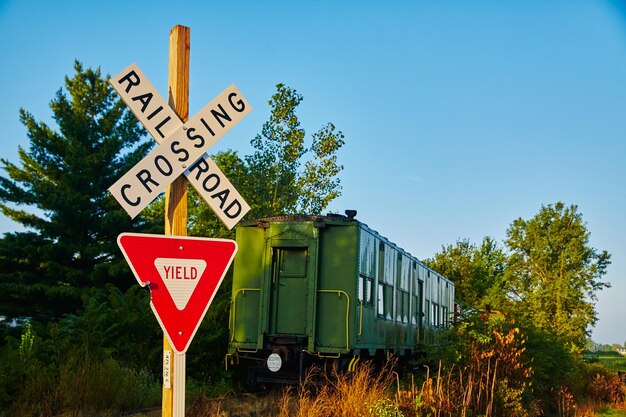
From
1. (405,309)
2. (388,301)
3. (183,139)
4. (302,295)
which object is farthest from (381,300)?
(183,139)

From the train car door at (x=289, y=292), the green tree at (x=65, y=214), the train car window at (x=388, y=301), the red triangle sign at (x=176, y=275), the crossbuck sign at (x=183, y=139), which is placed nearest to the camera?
the red triangle sign at (x=176, y=275)

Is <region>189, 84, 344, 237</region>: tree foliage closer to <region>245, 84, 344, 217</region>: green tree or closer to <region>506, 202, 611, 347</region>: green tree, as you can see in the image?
<region>245, 84, 344, 217</region>: green tree

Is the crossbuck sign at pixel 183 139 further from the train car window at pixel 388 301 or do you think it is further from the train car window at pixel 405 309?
the train car window at pixel 405 309

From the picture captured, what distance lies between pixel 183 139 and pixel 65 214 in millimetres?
26013

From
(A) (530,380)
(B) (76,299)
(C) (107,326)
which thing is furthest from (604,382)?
(B) (76,299)

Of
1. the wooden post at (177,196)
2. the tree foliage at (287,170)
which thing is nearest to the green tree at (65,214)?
the tree foliage at (287,170)

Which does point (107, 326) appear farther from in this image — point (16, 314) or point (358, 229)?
point (16, 314)

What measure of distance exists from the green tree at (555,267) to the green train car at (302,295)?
41775 millimetres

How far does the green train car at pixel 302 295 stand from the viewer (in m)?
13.8

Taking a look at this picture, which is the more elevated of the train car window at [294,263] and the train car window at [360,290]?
the train car window at [294,263]

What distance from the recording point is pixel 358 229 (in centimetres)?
1398

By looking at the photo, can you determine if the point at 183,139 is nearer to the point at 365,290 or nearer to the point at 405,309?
the point at 365,290

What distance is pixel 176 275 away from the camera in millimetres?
4570

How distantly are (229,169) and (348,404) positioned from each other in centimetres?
2953
